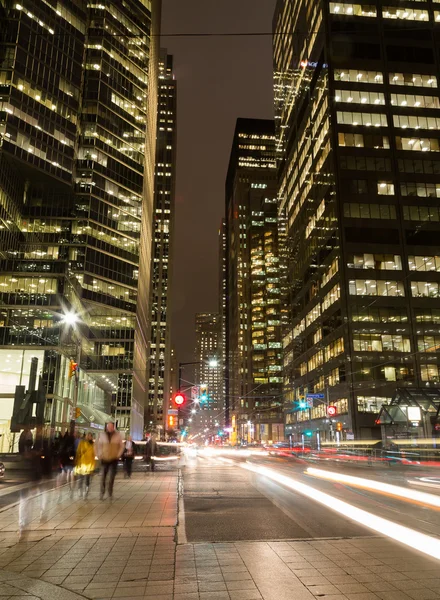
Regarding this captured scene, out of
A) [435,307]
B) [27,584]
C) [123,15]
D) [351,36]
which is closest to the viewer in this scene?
[27,584]

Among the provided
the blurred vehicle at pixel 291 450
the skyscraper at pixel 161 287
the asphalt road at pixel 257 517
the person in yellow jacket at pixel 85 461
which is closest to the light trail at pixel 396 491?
the asphalt road at pixel 257 517

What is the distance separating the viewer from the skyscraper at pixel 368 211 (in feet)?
226

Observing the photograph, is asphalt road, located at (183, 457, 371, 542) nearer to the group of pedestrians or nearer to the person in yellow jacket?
the group of pedestrians

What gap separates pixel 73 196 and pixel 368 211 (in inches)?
1790

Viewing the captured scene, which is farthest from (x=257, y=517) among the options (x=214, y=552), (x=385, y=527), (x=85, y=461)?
(x=85, y=461)

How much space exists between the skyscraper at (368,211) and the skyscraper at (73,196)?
31.7m

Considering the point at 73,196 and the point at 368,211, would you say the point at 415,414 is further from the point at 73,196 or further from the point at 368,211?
the point at 73,196

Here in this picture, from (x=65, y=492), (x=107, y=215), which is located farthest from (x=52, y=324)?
(x=65, y=492)

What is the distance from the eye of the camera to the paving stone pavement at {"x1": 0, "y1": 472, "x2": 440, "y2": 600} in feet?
17.6

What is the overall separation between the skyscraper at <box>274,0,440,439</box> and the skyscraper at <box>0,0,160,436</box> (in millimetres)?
31721

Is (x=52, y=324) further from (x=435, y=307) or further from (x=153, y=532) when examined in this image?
(x=435, y=307)

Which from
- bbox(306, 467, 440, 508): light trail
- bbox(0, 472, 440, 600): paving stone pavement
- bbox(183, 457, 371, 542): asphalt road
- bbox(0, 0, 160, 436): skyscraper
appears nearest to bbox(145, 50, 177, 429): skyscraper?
bbox(0, 0, 160, 436): skyscraper

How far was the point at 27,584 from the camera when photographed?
568cm

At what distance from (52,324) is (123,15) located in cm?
6838
